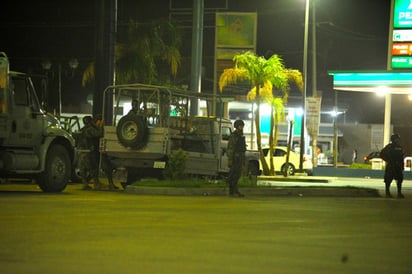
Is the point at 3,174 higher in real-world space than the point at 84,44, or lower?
lower

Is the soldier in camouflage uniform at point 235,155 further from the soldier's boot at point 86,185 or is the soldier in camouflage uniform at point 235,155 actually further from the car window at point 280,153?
the car window at point 280,153

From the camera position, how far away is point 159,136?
65.3 ft

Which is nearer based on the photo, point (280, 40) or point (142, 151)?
point (142, 151)

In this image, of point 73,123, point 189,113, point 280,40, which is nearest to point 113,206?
point 189,113

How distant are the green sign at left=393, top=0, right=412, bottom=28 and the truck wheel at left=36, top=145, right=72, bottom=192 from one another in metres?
20.6

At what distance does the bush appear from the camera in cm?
1978

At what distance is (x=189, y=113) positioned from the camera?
23391mm

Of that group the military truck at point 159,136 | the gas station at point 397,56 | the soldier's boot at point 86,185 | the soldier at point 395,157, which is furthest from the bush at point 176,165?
the gas station at point 397,56

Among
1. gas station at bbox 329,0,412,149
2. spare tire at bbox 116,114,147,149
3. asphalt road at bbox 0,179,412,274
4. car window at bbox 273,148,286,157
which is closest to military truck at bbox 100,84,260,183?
spare tire at bbox 116,114,147,149

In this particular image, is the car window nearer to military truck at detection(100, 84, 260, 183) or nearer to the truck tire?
the truck tire

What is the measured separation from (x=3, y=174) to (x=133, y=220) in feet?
22.9

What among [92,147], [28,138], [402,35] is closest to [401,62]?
[402,35]

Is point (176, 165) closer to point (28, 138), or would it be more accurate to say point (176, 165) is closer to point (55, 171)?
point (55, 171)

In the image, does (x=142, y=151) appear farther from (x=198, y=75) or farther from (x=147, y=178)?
(x=198, y=75)
